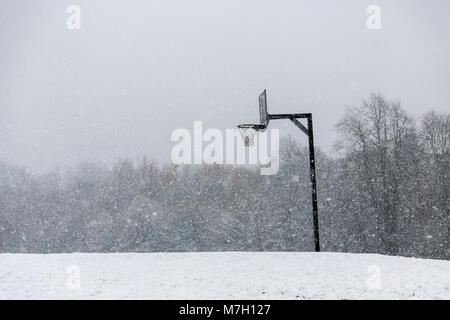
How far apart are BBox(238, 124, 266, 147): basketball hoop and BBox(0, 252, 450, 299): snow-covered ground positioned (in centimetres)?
457

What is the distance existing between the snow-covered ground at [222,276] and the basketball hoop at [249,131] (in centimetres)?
457

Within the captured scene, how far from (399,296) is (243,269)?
13.8ft

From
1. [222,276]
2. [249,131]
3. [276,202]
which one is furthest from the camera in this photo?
[276,202]

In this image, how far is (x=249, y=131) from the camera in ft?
57.2

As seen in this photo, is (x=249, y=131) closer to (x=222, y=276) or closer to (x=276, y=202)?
Result: (x=222, y=276)

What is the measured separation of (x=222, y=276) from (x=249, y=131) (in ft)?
22.5

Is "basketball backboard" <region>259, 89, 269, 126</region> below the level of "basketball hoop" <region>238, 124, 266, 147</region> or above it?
above

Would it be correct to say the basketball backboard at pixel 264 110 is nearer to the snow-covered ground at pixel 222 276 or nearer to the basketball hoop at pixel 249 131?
the basketball hoop at pixel 249 131

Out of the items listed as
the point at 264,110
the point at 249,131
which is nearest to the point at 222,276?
the point at 249,131

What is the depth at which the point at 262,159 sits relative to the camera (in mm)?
56250

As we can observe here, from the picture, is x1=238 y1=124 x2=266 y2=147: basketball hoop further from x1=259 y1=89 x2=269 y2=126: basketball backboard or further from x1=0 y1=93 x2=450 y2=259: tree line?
x1=0 y1=93 x2=450 y2=259: tree line

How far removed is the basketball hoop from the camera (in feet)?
56.4

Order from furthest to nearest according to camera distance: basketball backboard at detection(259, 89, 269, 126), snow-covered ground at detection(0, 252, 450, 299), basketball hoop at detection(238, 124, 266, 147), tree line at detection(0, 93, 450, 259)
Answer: tree line at detection(0, 93, 450, 259), basketball hoop at detection(238, 124, 266, 147), basketball backboard at detection(259, 89, 269, 126), snow-covered ground at detection(0, 252, 450, 299)

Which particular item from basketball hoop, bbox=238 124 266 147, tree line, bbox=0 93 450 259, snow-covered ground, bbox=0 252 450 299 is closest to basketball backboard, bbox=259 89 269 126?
basketball hoop, bbox=238 124 266 147
